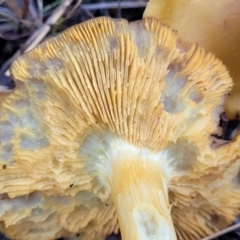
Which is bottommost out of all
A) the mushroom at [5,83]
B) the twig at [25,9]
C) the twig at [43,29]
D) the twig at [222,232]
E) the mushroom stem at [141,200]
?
the twig at [222,232]

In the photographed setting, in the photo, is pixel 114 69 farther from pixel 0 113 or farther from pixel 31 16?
pixel 31 16

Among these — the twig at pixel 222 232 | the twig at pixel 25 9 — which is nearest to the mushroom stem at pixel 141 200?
the twig at pixel 222 232

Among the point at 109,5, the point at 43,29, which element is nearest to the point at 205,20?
the point at 109,5

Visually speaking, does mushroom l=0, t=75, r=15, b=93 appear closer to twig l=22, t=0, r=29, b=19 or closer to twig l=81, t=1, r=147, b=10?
twig l=22, t=0, r=29, b=19

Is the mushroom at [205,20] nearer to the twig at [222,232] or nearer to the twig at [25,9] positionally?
the twig at [25,9]

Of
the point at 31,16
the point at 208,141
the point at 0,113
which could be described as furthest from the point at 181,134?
the point at 31,16

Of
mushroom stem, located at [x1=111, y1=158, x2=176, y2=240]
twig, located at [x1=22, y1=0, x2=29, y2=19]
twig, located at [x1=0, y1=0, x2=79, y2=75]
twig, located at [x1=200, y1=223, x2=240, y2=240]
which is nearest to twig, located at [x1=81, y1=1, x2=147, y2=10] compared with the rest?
twig, located at [x1=0, y1=0, x2=79, y2=75]

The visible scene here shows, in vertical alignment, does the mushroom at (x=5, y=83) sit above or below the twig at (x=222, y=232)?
above
